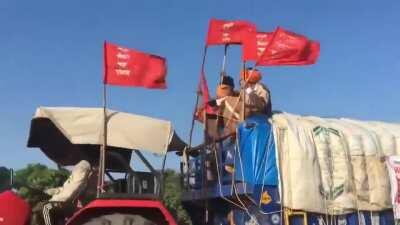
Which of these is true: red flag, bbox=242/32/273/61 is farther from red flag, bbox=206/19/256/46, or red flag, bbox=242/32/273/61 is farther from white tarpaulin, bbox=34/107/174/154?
white tarpaulin, bbox=34/107/174/154

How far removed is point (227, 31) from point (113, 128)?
3458 millimetres

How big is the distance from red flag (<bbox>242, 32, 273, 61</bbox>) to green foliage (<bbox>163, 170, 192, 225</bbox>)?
230cm

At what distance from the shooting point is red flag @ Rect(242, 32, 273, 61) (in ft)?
30.6

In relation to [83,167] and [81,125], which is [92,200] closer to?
[83,167]

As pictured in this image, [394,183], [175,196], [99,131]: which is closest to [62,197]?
[99,131]

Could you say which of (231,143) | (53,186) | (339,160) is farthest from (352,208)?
(53,186)

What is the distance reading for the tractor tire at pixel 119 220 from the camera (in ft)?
22.0

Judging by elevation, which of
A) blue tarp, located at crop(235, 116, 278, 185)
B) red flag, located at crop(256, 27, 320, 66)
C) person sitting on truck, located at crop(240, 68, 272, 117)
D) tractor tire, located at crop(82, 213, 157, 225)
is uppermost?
red flag, located at crop(256, 27, 320, 66)

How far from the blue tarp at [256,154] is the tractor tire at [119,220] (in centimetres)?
155

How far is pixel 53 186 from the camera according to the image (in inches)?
303

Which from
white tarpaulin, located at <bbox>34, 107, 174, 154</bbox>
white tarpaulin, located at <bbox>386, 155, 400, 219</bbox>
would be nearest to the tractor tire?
white tarpaulin, located at <bbox>34, 107, 174, 154</bbox>

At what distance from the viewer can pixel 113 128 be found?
732cm

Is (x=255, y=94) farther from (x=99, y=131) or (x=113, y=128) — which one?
(x=99, y=131)

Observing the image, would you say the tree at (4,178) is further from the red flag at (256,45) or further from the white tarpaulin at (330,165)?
the red flag at (256,45)
